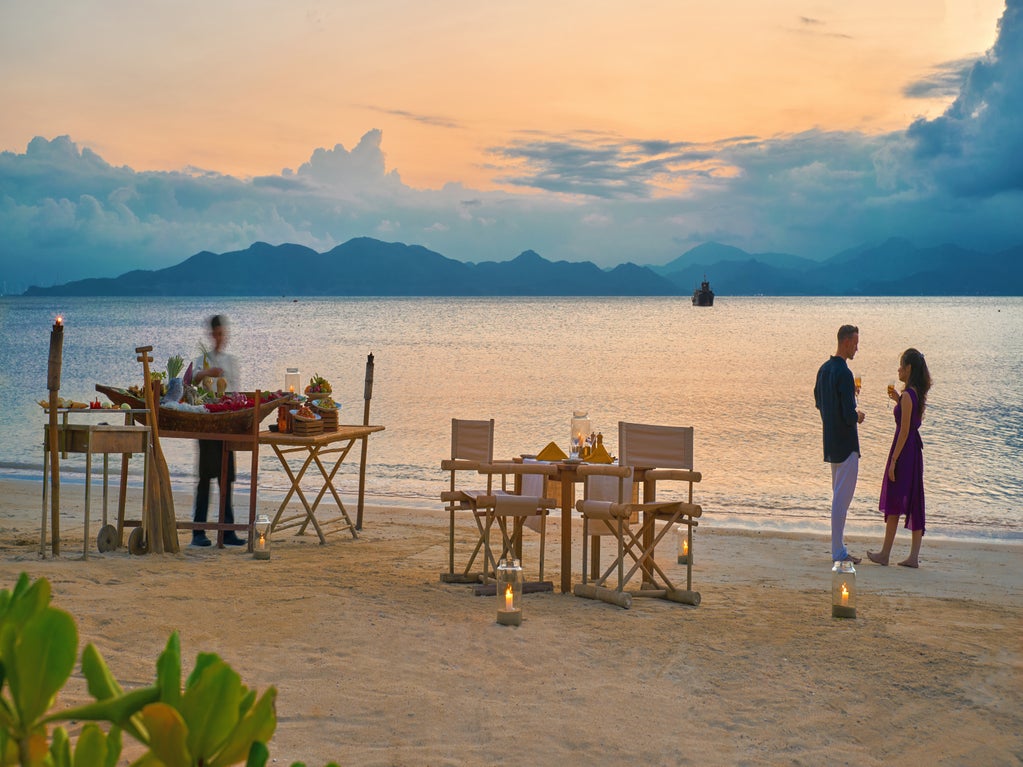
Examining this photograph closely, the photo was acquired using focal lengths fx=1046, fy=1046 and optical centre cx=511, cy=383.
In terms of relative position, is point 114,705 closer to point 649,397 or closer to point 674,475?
point 674,475

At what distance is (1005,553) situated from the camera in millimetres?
8383

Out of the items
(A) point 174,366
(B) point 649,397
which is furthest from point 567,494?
(B) point 649,397

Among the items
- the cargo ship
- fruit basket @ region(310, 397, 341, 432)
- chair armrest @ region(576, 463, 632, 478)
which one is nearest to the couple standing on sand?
chair armrest @ region(576, 463, 632, 478)

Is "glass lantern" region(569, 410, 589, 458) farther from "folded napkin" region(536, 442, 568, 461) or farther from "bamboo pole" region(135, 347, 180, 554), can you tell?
"bamboo pole" region(135, 347, 180, 554)

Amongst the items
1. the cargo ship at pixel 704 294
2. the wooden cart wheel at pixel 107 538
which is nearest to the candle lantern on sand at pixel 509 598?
the wooden cart wheel at pixel 107 538

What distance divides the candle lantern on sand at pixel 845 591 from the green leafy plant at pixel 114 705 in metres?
5.18

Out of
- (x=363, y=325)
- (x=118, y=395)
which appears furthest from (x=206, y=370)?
(x=363, y=325)

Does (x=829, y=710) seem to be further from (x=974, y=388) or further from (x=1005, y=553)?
(x=974, y=388)

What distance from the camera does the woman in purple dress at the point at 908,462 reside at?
704 centimetres

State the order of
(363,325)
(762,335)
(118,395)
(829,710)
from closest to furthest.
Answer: (829,710), (118,395), (762,335), (363,325)

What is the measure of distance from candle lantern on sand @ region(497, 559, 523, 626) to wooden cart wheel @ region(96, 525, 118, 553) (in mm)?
2830

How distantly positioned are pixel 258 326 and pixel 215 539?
228 feet

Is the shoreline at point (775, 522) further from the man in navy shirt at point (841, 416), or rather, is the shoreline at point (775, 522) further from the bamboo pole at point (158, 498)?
the bamboo pole at point (158, 498)

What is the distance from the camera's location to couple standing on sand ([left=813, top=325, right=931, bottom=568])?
670 centimetres
